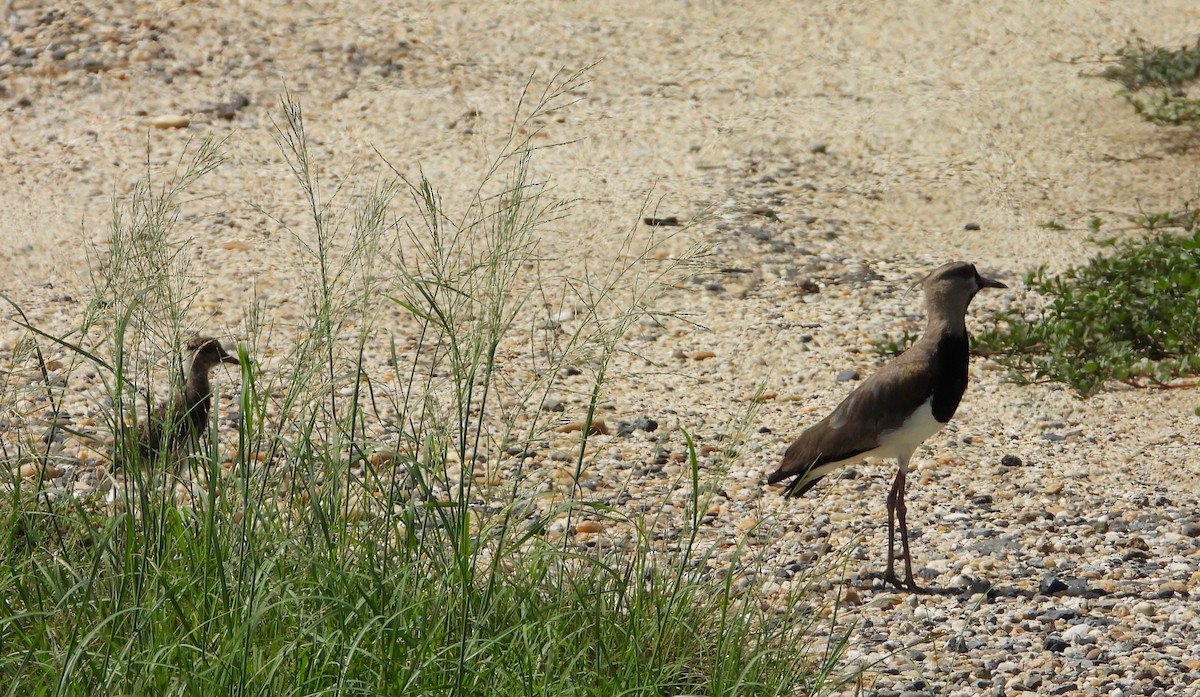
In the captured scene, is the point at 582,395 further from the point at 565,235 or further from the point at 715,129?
the point at 715,129

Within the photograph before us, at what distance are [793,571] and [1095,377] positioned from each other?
8.28 ft

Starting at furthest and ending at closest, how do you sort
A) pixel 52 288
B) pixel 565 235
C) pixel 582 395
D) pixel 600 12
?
1. pixel 600 12
2. pixel 565 235
3. pixel 52 288
4. pixel 582 395

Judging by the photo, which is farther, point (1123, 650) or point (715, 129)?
point (715, 129)

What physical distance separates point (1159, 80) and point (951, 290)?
19.6ft

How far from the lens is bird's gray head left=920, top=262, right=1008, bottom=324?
218 inches

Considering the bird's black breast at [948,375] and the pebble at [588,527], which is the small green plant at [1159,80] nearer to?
the bird's black breast at [948,375]

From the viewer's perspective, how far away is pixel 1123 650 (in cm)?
445

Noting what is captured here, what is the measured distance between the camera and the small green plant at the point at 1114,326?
672cm

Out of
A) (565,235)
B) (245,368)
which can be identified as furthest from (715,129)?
(245,368)

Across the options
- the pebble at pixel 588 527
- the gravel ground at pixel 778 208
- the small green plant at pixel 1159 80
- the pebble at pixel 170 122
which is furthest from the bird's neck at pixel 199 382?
the small green plant at pixel 1159 80

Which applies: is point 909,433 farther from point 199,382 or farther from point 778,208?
point 778,208

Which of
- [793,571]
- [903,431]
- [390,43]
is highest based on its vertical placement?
[390,43]

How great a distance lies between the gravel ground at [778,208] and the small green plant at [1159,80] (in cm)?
20

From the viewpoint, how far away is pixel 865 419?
532 cm
